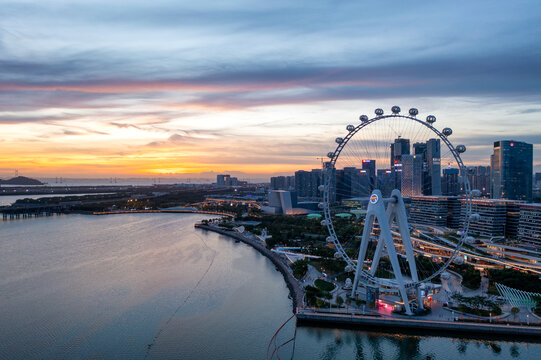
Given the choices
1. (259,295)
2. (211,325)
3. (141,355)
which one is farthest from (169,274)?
(141,355)

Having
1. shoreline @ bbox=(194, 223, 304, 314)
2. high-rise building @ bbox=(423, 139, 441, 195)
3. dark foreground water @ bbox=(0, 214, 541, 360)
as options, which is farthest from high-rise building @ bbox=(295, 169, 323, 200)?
dark foreground water @ bbox=(0, 214, 541, 360)

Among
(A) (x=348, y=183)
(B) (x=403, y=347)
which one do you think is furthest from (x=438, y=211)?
(A) (x=348, y=183)

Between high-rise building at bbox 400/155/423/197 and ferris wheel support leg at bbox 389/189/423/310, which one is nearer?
ferris wheel support leg at bbox 389/189/423/310

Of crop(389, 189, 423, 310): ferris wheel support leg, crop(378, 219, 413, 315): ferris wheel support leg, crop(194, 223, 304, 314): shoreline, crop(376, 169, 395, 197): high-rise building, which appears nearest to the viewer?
crop(378, 219, 413, 315): ferris wheel support leg

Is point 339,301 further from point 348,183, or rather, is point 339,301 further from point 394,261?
point 348,183

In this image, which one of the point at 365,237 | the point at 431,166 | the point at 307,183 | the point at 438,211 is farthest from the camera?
the point at 307,183

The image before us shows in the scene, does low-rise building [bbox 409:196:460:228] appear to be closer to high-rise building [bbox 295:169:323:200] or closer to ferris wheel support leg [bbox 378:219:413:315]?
ferris wheel support leg [bbox 378:219:413:315]

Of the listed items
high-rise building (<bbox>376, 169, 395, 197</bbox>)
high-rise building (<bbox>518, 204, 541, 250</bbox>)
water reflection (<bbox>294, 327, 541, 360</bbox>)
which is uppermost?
high-rise building (<bbox>376, 169, 395, 197</bbox>)
